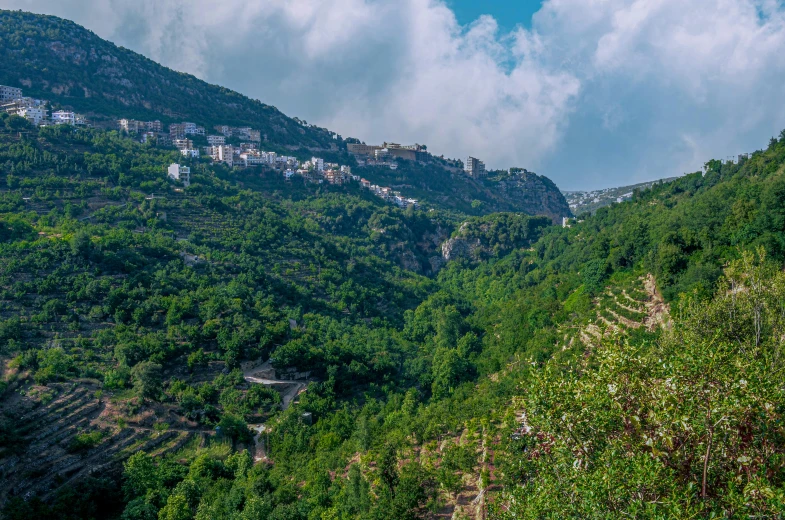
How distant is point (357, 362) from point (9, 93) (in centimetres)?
6651

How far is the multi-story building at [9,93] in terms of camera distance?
66.1m

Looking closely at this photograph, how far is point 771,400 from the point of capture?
25.9ft

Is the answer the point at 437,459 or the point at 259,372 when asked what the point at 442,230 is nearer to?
the point at 259,372

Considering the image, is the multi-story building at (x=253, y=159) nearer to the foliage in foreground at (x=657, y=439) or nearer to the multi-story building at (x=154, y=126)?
the multi-story building at (x=154, y=126)

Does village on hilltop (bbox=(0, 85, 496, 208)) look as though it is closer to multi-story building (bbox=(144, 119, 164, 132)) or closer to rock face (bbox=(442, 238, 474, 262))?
multi-story building (bbox=(144, 119, 164, 132))

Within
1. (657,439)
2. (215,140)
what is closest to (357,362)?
(657,439)

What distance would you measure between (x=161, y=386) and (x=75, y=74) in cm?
7310

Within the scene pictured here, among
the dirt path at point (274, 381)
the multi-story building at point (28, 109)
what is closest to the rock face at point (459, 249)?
the dirt path at point (274, 381)

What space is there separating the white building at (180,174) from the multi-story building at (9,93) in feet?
98.9

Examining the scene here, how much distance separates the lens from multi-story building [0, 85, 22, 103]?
66.1 m

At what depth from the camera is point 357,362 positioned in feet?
107

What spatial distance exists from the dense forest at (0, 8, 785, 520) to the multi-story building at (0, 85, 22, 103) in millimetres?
22482

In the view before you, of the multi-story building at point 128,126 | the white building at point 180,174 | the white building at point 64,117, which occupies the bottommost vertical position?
the white building at point 180,174

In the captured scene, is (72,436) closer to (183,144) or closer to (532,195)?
(183,144)
